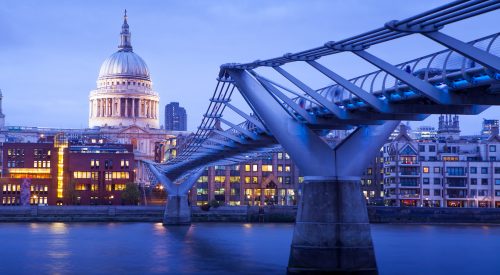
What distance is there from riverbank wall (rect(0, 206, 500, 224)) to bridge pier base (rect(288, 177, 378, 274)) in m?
71.2

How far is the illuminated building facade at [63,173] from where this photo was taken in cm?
13700

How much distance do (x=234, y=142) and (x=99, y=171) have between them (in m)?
Result: 88.1

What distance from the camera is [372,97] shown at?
29.9 meters

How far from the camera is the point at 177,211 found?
325 ft

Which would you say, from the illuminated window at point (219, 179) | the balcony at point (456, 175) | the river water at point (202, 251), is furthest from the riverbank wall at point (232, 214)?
the illuminated window at point (219, 179)

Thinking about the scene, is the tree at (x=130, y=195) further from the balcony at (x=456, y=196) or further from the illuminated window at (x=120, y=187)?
the balcony at (x=456, y=196)

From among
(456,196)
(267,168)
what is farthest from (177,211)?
(456,196)

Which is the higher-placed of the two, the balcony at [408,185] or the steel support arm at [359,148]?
the steel support arm at [359,148]

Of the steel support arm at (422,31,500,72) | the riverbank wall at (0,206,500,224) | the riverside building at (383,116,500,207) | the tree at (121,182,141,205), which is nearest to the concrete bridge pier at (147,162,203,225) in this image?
the riverbank wall at (0,206,500,224)

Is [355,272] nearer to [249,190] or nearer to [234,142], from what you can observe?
[234,142]

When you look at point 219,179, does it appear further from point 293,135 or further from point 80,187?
point 293,135

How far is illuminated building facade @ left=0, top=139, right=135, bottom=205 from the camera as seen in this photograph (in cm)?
13700

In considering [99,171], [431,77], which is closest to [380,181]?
[99,171]

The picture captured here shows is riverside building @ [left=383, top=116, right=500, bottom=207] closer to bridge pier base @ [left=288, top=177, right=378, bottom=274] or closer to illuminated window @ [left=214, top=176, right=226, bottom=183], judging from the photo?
illuminated window @ [left=214, top=176, right=226, bottom=183]
